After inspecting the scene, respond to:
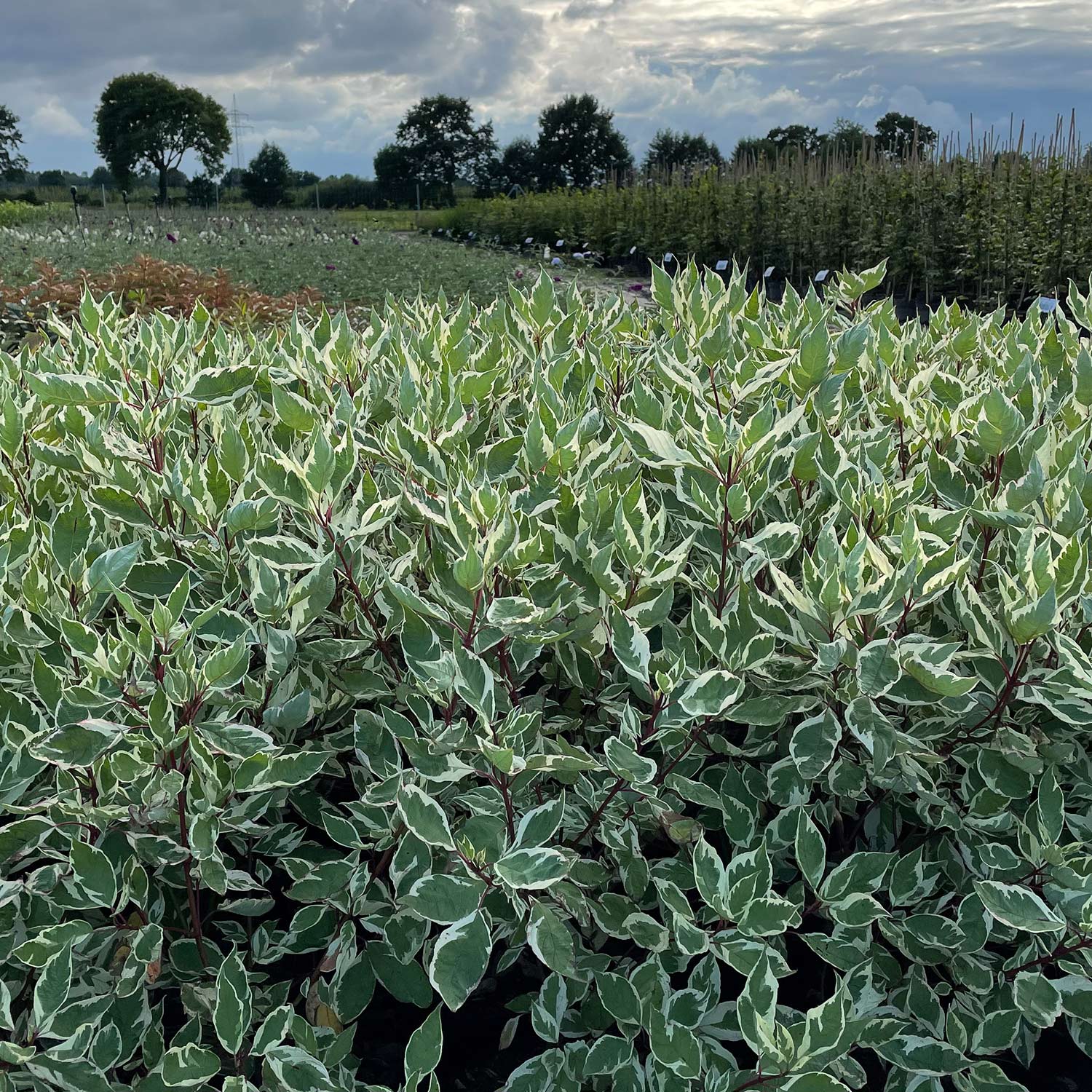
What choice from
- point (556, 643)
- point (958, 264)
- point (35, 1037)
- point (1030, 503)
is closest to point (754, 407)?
point (1030, 503)

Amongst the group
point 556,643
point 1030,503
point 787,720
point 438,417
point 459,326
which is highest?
point 459,326

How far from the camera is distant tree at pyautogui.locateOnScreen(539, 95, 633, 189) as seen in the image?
6675cm

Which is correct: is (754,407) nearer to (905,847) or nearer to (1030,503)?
(1030,503)

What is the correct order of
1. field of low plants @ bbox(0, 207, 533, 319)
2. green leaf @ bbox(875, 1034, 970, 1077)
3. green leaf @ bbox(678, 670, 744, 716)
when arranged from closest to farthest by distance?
green leaf @ bbox(678, 670, 744, 716) < green leaf @ bbox(875, 1034, 970, 1077) < field of low plants @ bbox(0, 207, 533, 319)

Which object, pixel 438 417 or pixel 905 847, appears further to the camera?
pixel 438 417

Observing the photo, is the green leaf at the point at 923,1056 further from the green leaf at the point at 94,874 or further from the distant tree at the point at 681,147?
the distant tree at the point at 681,147

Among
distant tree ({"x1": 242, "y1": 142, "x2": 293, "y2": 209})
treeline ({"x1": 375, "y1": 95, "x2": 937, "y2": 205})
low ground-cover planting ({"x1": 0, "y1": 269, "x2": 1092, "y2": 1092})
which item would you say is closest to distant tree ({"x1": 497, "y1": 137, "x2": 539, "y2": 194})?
treeline ({"x1": 375, "y1": 95, "x2": 937, "y2": 205})

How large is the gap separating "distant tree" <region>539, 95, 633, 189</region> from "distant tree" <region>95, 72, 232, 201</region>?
22.6m

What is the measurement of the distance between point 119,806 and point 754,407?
1415 millimetres

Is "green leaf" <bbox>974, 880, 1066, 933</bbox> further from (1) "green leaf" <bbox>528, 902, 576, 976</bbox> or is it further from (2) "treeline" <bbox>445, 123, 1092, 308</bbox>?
(2) "treeline" <bbox>445, 123, 1092, 308</bbox>

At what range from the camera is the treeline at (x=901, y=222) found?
12102 mm

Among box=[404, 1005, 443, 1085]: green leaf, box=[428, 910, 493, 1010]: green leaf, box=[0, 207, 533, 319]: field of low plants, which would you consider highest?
box=[0, 207, 533, 319]: field of low plants

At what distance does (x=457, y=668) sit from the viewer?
46.5 inches

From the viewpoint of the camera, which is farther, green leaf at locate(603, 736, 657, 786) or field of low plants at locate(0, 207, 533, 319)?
field of low plants at locate(0, 207, 533, 319)
